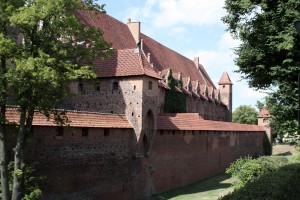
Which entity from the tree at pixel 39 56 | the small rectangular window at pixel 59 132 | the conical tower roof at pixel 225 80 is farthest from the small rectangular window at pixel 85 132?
the conical tower roof at pixel 225 80

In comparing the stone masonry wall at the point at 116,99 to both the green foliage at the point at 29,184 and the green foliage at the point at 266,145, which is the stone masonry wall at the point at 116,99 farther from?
the green foliage at the point at 266,145

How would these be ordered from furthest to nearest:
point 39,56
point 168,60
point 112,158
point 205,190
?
point 168,60, point 205,190, point 112,158, point 39,56

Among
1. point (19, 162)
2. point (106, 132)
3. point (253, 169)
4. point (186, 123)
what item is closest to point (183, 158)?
point (186, 123)

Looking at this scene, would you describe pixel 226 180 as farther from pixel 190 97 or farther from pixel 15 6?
pixel 15 6

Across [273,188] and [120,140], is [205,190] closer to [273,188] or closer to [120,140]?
[120,140]

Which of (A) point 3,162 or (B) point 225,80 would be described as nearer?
(A) point 3,162

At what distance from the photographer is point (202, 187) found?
29.6m

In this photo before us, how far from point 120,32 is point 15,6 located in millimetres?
25543

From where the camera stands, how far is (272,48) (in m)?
16.1

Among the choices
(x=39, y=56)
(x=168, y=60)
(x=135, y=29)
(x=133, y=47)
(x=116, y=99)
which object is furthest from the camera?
(x=168, y=60)

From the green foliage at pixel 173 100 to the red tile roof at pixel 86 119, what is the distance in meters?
15.4

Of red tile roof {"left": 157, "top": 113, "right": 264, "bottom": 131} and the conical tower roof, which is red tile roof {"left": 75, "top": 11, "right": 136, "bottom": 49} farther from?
the conical tower roof

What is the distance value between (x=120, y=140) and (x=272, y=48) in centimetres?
1043

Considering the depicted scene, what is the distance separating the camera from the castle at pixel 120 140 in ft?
59.3
